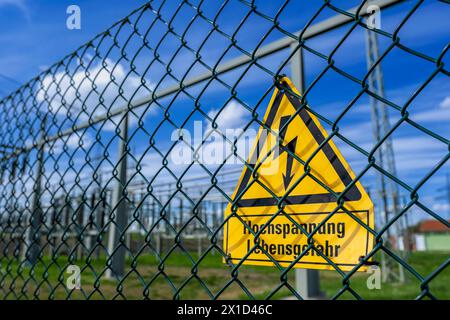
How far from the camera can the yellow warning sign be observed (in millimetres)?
1088

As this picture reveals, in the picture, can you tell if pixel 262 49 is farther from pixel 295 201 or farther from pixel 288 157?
pixel 295 201

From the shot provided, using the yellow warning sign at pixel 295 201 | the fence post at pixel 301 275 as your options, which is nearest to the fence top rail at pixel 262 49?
the yellow warning sign at pixel 295 201

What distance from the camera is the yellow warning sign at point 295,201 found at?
3.57 feet

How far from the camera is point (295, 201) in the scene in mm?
1229

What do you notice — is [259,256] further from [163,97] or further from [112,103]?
[112,103]

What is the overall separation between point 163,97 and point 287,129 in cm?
95

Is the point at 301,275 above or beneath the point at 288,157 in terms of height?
beneath
